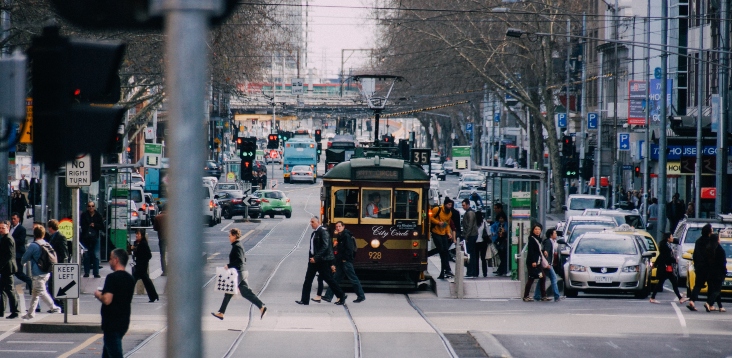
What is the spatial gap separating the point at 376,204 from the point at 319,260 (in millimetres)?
3335

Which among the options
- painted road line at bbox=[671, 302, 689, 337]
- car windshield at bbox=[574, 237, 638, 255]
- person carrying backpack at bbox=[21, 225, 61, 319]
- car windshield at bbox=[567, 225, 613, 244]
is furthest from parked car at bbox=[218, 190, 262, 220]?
person carrying backpack at bbox=[21, 225, 61, 319]

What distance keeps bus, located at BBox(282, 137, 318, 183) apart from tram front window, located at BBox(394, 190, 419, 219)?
246 ft

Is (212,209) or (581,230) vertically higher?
(581,230)

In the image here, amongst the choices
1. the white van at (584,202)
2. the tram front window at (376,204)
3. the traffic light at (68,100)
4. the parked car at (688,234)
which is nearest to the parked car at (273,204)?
the white van at (584,202)

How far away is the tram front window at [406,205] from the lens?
23.5 m

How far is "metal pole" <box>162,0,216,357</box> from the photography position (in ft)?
12.9

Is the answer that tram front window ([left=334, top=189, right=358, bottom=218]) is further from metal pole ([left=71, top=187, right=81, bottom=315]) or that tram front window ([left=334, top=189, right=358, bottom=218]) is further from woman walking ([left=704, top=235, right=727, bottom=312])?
woman walking ([left=704, top=235, right=727, bottom=312])

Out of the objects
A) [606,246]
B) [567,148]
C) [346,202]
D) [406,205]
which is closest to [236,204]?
[567,148]

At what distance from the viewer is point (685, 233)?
86.4 feet

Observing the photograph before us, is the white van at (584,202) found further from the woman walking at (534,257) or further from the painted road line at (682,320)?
the woman walking at (534,257)

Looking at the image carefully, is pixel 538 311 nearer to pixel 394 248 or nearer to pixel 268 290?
pixel 394 248

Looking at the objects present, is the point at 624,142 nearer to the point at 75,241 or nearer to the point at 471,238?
the point at 471,238

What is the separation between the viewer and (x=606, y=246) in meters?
24.1

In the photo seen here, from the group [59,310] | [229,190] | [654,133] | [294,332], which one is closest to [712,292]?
[294,332]
